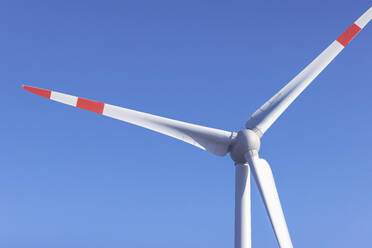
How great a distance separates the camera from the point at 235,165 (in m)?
25.5

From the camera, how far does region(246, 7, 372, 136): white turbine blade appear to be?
25.8 meters

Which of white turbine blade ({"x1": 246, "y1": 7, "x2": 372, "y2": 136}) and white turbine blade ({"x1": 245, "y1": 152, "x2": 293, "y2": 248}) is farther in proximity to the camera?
white turbine blade ({"x1": 246, "y1": 7, "x2": 372, "y2": 136})

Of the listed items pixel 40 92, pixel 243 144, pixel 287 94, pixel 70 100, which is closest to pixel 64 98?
pixel 70 100

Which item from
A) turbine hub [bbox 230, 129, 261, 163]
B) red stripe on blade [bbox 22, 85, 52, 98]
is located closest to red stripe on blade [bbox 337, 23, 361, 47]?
turbine hub [bbox 230, 129, 261, 163]

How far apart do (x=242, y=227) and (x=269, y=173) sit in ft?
11.9

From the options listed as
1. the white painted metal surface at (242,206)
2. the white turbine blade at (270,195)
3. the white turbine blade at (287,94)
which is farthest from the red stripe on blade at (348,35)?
the white painted metal surface at (242,206)

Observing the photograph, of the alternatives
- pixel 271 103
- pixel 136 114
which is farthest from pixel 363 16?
→ pixel 136 114

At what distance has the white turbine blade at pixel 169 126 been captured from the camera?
71.4 feet

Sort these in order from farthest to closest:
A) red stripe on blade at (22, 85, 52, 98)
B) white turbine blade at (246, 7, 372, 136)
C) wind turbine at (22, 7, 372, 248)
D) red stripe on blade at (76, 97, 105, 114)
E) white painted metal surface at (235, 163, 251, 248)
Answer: white turbine blade at (246, 7, 372, 136) → white painted metal surface at (235, 163, 251, 248) → wind turbine at (22, 7, 372, 248) → red stripe on blade at (76, 97, 105, 114) → red stripe on blade at (22, 85, 52, 98)

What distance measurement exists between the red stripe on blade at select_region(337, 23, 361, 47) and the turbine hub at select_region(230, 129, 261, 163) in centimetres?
1031

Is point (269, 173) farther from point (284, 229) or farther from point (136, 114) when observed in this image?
point (136, 114)

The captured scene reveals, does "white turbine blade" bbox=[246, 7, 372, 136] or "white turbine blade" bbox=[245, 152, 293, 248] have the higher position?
"white turbine blade" bbox=[246, 7, 372, 136]

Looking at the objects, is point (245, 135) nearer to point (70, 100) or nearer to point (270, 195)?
point (270, 195)

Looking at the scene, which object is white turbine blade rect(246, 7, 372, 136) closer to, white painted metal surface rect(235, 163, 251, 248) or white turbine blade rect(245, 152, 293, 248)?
white turbine blade rect(245, 152, 293, 248)
